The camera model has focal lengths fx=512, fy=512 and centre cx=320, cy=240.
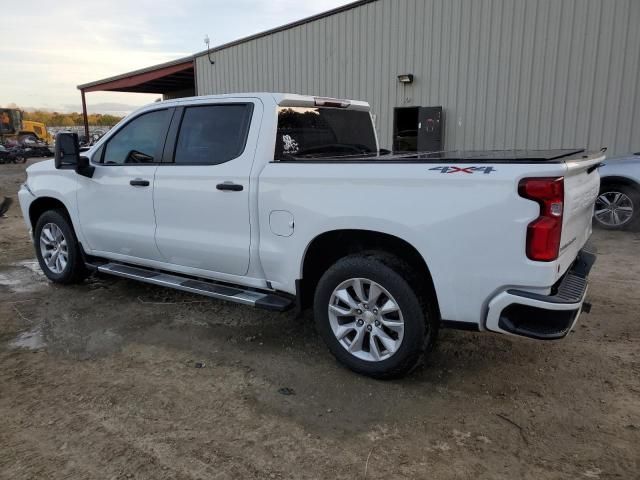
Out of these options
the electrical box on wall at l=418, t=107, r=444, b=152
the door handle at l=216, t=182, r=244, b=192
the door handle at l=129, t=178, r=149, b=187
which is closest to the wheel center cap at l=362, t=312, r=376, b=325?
the door handle at l=216, t=182, r=244, b=192

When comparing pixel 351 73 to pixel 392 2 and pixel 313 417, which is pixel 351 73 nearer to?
→ pixel 392 2

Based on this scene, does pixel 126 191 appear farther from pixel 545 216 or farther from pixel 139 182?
pixel 545 216

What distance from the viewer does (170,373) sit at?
3.54m

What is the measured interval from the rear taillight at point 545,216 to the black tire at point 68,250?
445cm

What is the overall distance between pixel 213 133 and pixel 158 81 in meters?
19.3

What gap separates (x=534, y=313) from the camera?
2.75 m

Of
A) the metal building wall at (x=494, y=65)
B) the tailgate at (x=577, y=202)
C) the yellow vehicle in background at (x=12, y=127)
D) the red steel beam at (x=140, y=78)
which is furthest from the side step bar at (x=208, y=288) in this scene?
the yellow vehicle in background at (x=12, y=127)

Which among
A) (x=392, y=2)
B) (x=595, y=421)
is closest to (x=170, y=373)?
(x=595, y=421)

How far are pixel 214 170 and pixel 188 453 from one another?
6.75 feet

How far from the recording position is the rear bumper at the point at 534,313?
8.74ft

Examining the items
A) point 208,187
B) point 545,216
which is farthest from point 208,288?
point 545,216

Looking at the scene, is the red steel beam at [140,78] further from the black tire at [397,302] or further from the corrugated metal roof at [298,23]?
the black tire at [397,302]

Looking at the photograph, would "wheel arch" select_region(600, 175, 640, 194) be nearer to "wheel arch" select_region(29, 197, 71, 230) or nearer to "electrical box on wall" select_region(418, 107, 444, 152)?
"electrical box on wall" select_region(418, 107, 444, 152)

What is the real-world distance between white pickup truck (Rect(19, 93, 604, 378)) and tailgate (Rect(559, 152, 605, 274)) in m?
0.02
